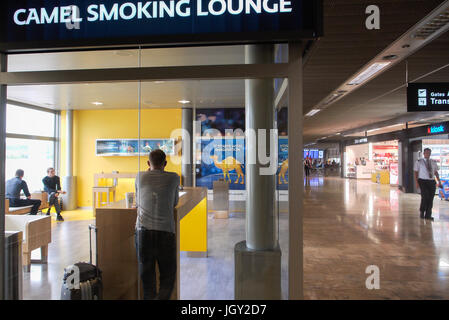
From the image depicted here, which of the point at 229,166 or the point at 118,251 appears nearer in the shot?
the point at 118,251

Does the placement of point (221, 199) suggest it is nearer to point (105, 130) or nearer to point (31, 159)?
point (105, 130)

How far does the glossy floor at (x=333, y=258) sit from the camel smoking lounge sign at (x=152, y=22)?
4.50 feet

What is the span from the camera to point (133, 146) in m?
3.64

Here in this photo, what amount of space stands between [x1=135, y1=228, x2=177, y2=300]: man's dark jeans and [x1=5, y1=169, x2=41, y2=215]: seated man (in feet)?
3.77

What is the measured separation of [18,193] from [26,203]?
0.56 feet

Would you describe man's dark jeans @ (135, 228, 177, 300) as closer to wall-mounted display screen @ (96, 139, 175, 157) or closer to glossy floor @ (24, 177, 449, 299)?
glossy floor @ (24, 177, 449, 299)

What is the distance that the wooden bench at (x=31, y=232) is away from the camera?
2613 mm

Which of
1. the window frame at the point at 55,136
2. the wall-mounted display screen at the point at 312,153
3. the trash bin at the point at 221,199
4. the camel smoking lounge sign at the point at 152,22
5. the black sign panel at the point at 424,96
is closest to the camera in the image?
the camel smoking lounge sign at the point at 152,22

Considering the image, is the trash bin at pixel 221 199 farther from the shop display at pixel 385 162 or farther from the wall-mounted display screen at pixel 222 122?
the shop display at pixel 385 162

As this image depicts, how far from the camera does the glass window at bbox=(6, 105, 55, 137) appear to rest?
259cm

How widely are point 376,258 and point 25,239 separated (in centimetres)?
479

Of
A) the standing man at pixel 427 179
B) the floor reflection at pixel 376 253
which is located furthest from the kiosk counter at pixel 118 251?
the standing man at pixel 427 179

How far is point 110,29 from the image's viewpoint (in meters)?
2.09

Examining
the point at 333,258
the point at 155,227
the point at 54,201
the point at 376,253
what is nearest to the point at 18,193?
the point at 54,201
